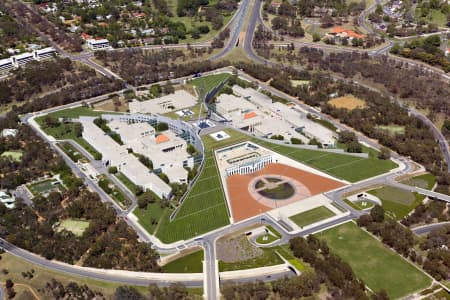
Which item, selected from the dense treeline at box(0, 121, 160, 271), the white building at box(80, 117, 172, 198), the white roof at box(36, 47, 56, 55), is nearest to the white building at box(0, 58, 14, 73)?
the white roof at box(36, 47, 56, 55)

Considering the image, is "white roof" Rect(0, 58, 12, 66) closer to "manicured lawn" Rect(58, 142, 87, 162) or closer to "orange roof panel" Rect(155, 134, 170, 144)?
"manicured lawn" Rect(58, 142, 87, 162)

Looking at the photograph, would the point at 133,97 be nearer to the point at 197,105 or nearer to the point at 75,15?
the point at 197,105

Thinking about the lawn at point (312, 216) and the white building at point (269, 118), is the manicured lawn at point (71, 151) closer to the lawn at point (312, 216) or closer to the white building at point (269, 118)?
the white building at point (269, 118)

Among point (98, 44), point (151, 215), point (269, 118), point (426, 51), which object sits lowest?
point (151, 215)

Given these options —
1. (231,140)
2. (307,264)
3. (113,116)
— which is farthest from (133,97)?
(307,264)

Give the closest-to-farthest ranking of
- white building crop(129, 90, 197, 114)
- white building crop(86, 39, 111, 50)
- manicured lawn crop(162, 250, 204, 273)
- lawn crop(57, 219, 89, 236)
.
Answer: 1. manicured lawn crop(162, 250, 204, 273)
2. lawn crop(57, 219, 89, 236)
3. white building crop(129, 90, 197, 114)
4. white building crop(86, 39, 111, 50)

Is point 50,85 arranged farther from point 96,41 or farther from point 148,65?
point 96,41

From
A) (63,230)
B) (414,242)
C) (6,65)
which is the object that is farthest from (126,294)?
(6,65)
